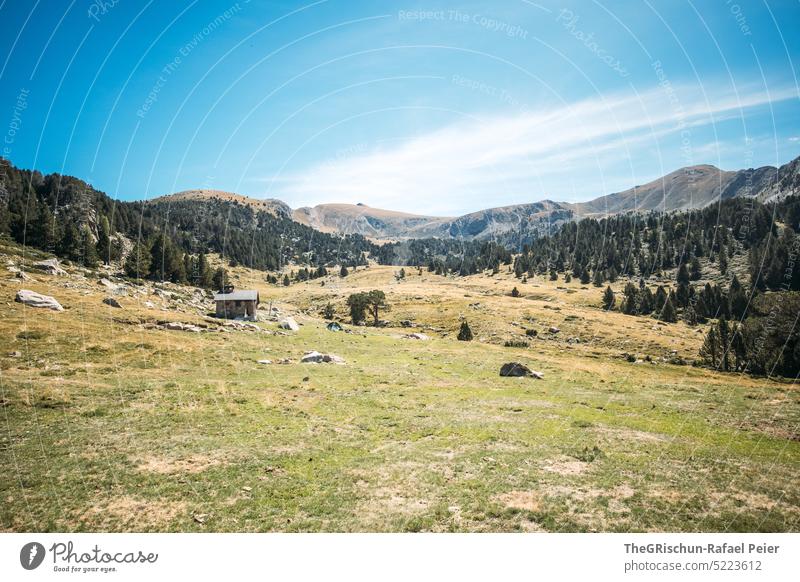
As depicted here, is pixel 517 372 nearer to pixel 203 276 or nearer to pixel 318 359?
pixel 318 359

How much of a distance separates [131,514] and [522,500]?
1390cm

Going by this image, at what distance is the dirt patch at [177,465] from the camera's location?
51.6ft

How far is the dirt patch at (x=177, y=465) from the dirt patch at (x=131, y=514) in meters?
2.22

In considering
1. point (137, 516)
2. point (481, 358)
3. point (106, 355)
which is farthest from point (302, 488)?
point (481, 358)

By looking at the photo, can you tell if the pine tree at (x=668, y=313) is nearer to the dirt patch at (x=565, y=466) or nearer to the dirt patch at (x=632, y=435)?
the dirt patch at (x=632, y=435)

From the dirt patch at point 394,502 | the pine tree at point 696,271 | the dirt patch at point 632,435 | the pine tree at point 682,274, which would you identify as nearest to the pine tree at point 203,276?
the dirt patch at point 394,502

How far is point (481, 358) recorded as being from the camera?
5375 centimetres

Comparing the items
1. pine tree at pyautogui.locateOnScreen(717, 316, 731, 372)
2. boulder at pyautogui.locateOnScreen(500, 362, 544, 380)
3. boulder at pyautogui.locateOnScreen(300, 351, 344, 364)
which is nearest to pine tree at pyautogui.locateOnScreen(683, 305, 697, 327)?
pine tree at pyautogui.locateOnScreen(717, 316, 731, 372)

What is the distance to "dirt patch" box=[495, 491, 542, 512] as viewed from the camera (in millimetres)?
13487

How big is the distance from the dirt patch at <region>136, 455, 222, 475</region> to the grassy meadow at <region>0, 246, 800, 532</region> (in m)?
0.12

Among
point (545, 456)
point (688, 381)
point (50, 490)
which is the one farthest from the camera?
point (688, 381)
